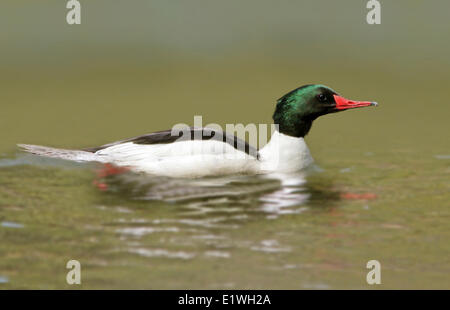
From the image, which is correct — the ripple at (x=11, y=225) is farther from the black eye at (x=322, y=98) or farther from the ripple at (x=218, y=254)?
the black eye at (x=322, y=98)

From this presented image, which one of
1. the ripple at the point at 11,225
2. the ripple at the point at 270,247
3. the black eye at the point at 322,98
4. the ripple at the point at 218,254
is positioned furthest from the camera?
the black eye at the point at 322,98

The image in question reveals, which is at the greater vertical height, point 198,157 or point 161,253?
point 198,157

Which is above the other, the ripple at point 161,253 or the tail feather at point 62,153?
the tail feather at point 62,153

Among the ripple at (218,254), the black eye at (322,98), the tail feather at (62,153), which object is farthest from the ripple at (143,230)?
the black eye at (322,98)

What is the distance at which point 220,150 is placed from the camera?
12.0 metres

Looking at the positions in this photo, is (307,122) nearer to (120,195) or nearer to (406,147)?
(406,147)

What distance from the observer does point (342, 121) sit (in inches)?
661

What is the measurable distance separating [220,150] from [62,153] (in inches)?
89.5

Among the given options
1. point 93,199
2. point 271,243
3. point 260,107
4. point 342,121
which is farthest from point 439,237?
point 260,107

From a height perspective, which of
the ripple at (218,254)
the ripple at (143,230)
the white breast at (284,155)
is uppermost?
the white breast at (284,155)

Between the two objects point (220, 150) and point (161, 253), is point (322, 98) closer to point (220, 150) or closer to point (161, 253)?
point (220, 150)

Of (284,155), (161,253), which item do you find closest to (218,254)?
(161,253)

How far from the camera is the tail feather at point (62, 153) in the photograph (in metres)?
12.6

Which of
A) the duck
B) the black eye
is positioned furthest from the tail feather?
the black eye
